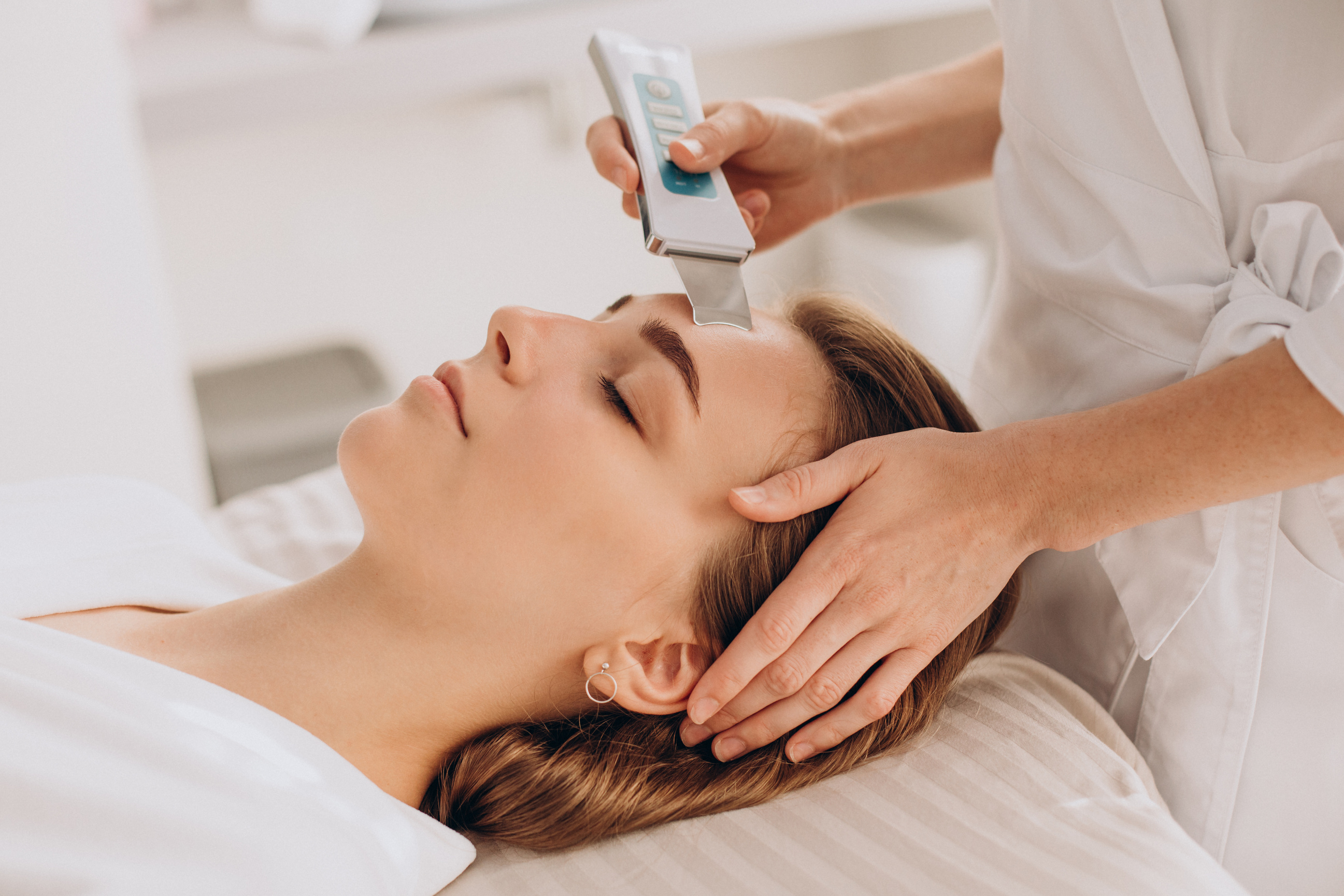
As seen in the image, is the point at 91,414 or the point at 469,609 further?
the point at 91,414

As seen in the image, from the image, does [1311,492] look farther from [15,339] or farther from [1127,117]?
[15,339]

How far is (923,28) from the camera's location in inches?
95.0

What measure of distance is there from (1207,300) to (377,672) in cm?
77

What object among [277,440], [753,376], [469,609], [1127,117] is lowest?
[277,440]

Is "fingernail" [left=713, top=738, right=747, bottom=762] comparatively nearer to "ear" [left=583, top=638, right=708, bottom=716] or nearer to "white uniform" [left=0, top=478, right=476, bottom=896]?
"ear" [left=583, top=638, right=708, bottom=716]

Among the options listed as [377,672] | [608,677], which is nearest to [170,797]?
[377,672]

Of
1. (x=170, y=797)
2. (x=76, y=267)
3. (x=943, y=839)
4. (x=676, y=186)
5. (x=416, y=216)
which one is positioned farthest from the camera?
(x=416, y=216)

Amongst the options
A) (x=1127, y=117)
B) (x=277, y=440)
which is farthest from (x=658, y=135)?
(x=277, y=440)

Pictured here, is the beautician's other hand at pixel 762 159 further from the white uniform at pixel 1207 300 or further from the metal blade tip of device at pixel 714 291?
the white uniform at pixel 1207 300

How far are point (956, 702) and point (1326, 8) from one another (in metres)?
Result: 0.64

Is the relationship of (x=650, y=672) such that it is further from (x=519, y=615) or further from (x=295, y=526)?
(x=295, y=526)

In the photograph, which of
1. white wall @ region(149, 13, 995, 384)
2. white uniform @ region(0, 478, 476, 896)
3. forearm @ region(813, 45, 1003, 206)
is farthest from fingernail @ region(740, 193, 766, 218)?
white wall @ region(149, 13, 995, 384)

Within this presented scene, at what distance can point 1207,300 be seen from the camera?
90cm

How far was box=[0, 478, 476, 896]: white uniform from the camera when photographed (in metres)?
0.72
